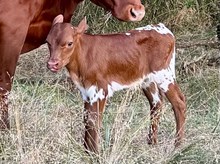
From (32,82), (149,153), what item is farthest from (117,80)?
(32,82)

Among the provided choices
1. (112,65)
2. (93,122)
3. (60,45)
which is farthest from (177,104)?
(60,45)

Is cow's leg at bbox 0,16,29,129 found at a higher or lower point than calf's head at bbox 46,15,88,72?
lower

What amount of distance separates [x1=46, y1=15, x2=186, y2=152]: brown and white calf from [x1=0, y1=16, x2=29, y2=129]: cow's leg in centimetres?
34

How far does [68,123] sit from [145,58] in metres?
0.69

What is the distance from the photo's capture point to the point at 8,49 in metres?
4.46

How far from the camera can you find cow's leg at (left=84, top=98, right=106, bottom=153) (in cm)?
416

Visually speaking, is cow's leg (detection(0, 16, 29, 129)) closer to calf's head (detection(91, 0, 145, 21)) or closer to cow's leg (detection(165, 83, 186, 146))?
calf's head (detection(91, 0, 145, 21))

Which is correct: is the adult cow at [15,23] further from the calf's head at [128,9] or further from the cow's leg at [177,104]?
the cow's leg at [177,104]

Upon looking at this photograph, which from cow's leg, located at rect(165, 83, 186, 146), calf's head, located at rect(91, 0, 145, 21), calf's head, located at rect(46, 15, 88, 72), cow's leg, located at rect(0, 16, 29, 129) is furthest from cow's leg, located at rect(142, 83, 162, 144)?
cow's leg, located at rect(0, 16, 29, 129)

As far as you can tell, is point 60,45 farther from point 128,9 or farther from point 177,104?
point 177,104

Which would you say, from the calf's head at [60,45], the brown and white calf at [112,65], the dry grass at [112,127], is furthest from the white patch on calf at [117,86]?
the calf's head at [60,45]

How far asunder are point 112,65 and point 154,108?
1.78 feet

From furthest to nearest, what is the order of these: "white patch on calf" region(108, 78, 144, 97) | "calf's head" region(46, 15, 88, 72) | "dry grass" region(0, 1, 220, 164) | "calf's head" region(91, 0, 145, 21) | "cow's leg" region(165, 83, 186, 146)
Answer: "cow's leg" region(165, 83, 186, 146) < "calf's head" region(91, 0, 145, 21) < "white patch on calf" region(108, 78, 144, 97) < "dry grass" region(0, 1, 220, 164) < "calf's head" region(46, 15, 88, 72)

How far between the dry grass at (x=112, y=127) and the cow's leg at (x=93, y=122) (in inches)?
2.3
